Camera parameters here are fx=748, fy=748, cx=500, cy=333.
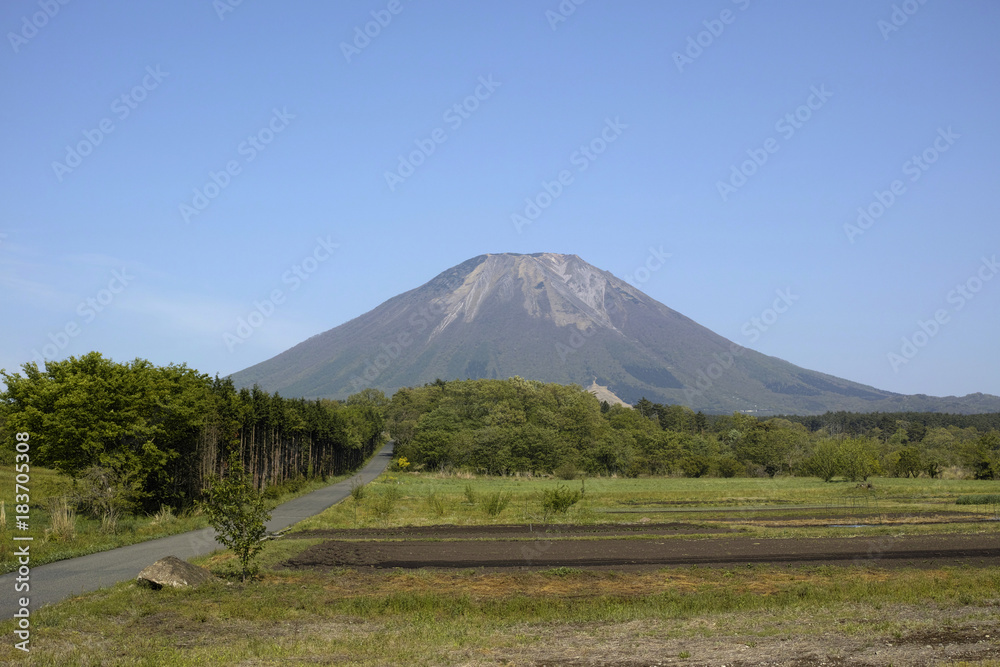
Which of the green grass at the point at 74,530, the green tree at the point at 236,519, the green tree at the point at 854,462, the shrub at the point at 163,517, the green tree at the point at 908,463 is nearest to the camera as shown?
the green tree at the point at 236,519

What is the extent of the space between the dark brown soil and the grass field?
4.92 feet

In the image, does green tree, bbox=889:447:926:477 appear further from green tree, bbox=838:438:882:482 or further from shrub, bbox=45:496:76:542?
shrub, bbox=45:496:76:542

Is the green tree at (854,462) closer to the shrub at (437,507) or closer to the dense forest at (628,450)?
the dense forest at (628,450)

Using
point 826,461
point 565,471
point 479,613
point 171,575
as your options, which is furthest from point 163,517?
point 826,461

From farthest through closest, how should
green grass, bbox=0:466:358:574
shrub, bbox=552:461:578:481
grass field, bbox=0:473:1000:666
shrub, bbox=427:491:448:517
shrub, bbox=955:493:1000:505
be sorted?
1. shrub, bbox=552:461:578:481
2. shrub, bbox=955:493:1000:505
3. shrub, bbox=427:491:448:517
4. green grass, bbox=0:466:358:574
5. grass field, bbox=0:473:1000:666

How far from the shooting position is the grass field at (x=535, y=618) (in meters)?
11.0

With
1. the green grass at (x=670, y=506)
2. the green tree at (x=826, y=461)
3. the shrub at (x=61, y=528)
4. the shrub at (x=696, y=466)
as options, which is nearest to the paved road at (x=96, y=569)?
the shrub at (x=61, y=528)

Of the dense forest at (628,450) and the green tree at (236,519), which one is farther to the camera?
the dense forest at (628,450)

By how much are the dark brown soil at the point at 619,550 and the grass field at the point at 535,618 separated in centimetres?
150

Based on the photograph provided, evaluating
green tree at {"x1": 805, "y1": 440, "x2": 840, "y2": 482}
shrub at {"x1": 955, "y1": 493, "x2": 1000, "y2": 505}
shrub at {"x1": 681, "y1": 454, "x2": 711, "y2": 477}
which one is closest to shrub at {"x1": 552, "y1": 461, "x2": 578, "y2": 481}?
shrub at {"x1": 681, "y1": 454, "x2": 711, "y2": 477}

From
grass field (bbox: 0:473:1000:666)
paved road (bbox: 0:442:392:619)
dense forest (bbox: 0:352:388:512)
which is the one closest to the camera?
grass field (bbox: 0:473:1000:666)

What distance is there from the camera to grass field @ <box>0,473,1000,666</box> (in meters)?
11.0

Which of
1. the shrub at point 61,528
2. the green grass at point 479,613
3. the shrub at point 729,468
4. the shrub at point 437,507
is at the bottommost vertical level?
the shrub at point 729,468

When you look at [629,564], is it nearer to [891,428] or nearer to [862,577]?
[862,577]
